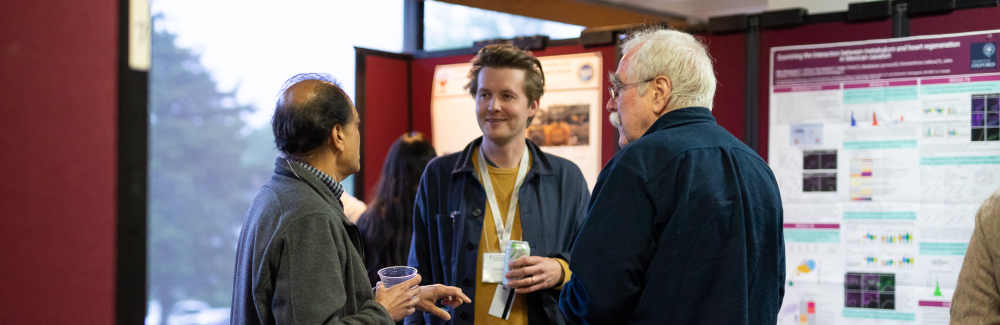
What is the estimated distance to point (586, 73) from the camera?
3.24 m

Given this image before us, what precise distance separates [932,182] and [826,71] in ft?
1.91

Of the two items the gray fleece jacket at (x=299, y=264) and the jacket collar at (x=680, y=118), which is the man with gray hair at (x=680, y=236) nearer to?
the jacket collar at (x=680, y=118)

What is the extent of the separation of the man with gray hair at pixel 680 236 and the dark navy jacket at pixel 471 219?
0.69 meters

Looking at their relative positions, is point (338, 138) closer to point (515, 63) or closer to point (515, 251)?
point (515, 251)

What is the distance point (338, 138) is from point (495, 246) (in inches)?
34.4

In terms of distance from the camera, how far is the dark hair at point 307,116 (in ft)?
4.84

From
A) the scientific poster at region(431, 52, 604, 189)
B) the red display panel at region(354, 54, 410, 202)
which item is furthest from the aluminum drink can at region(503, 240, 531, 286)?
the red display panel at region(354, 54, 410, 202)

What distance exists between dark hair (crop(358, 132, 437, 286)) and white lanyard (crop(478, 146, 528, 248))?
726 mm

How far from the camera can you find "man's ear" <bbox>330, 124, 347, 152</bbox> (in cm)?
152

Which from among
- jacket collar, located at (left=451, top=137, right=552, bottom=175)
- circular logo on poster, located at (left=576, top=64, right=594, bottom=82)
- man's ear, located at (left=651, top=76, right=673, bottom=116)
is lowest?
jacket collar, located at (left=451, top=137, right=552, bottom=175)

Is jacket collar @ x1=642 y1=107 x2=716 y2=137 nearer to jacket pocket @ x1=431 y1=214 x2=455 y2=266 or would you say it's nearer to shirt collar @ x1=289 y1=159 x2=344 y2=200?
shirt collar @ x1=289 y1=159 x2=344 y2=200

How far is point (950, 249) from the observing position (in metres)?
2.54

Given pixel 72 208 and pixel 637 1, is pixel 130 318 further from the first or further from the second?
pixel 637 1

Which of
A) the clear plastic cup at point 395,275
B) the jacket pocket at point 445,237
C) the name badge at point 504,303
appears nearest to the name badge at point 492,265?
the name badge at point 504,303
